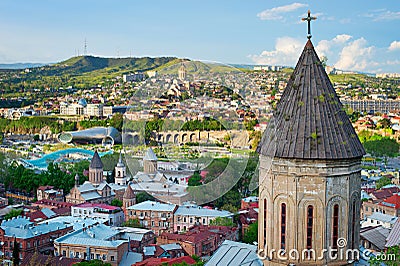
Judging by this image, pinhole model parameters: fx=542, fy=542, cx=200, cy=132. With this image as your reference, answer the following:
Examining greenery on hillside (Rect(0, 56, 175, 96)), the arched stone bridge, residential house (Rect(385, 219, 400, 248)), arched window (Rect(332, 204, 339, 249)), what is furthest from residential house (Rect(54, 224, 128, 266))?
greenery on hillside (Rect(0, 56, 175, 96))

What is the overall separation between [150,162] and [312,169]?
63.4ft

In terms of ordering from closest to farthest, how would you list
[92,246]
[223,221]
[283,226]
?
[283,226], [92,246], [223,221]

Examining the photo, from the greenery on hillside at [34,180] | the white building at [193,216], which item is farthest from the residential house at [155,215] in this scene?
the greenery on hillside at [34,180]

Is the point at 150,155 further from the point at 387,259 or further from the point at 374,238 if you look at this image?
the point at 387,259

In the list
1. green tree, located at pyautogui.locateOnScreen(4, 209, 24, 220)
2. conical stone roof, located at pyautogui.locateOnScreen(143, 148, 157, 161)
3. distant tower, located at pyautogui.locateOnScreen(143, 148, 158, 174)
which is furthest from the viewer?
green tree, located at pyautogui.locateOnScreen(4, 209, 24, 220)

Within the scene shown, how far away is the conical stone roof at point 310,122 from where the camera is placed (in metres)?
7.95

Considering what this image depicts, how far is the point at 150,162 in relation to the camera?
26875 millimetres

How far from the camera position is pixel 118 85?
12062cm

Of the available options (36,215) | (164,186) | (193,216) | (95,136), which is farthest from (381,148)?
(36,215)

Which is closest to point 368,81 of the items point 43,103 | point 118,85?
point 118,85

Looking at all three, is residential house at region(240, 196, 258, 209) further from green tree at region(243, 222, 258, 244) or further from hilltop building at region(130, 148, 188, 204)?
green tree at region(243, 222, 258, 244)

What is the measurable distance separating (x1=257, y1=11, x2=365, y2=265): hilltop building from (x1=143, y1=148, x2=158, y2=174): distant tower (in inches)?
619

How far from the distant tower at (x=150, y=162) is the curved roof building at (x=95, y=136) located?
133 ft

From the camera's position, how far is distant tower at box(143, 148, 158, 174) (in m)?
24.7
